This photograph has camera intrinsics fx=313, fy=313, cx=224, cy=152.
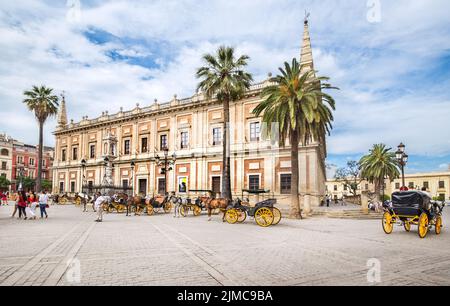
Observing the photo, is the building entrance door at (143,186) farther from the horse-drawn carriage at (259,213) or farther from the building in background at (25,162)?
the building in background at (25,162)

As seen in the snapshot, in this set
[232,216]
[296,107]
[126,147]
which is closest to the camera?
[232,216]

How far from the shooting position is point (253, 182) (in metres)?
31.5

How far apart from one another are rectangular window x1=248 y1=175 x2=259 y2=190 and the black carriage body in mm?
21048

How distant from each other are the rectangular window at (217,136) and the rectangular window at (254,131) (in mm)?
3752

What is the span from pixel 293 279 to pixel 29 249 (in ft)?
19.6

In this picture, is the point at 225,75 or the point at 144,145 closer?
the point at 225,75

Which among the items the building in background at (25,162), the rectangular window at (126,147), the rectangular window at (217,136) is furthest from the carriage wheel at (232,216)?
the building in background at (25,162)

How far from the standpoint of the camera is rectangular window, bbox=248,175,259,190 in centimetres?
3128

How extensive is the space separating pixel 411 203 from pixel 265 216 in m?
5.34

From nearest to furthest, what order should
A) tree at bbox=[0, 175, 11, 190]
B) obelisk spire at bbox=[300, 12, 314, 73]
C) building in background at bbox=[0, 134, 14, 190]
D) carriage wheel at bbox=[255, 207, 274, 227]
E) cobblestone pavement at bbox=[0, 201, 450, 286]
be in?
cobblestone pavement at bbox=[0, 201, 450, 286]
carriage wheel at bbox=[255, 207, 274, 227]
obelisk spire at bbox=[300, 12, 314, 73]
tree at bbox=[0, 175, 11, 190]
building in background at bbox=[0, 134, 14, 190]

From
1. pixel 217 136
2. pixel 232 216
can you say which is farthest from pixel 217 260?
pixel 217 136

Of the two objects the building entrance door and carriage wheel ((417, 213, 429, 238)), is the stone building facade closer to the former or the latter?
the building entrance door

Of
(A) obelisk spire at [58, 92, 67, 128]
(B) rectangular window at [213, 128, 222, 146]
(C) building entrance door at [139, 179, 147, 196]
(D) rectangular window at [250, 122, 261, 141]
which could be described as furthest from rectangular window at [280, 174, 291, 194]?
(A) obelisk spire at [58, 92, 67, 128]

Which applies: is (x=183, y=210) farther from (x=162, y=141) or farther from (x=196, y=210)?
(x=162, y=141)
